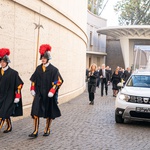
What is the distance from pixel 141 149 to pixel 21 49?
474 cm

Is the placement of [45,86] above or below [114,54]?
below

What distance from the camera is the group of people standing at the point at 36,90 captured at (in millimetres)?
7121

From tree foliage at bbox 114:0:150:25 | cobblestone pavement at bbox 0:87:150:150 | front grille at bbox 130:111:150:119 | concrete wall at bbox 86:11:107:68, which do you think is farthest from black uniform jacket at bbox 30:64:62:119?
tree foliage at bbox 114:0:150:25

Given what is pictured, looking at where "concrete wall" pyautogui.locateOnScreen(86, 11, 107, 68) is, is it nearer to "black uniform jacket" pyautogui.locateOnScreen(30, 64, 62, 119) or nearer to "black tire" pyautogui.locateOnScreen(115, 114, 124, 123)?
"black tire" pyautogui.locateOnScreen(115, 114, 124, 123)

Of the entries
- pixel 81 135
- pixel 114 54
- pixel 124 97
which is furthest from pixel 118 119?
pixel 114 54

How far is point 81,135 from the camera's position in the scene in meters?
7.71

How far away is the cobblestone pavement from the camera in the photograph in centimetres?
659

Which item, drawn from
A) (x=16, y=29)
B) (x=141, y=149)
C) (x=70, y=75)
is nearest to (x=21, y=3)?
(x=16, y=29)

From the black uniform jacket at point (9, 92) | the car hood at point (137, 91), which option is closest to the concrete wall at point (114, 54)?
the car hood at point (137, 91)

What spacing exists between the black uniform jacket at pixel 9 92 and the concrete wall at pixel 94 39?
36263 mm

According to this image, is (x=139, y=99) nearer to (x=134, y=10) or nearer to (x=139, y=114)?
(x=139, y=114)

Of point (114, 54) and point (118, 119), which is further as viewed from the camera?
point (114, 54)

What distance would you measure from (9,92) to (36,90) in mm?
559

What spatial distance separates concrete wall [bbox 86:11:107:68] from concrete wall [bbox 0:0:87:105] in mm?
26924
